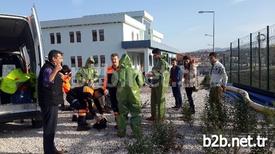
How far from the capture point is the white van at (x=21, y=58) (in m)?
8.63

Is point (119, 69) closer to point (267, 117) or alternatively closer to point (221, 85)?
point (221, 85)

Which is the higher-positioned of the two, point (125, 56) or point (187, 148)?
point (125, 56)

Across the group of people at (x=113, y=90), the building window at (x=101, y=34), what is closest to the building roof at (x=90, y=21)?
the building window at (x=101, y=34)

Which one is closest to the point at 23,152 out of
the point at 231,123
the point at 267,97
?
the point at 231,123

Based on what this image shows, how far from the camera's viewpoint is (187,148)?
6953mm

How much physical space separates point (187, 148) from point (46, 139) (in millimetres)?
2415

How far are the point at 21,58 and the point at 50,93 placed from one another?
4.14 m

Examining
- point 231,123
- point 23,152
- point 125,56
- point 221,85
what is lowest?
point 23,152

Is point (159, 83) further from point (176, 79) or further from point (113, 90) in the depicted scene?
point (176, 79)

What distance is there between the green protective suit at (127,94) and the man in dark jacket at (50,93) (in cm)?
160

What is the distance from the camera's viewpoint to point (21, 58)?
10391 mm

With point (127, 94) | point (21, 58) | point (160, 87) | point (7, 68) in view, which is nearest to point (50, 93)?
point (127, 94)

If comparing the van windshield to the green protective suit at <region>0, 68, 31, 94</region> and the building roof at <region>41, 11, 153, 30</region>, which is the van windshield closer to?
the green protective suit at <region>0, 68, 31, 94</region>

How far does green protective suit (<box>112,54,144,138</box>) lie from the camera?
800 cm
